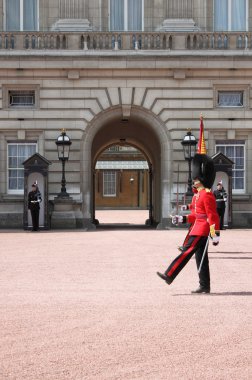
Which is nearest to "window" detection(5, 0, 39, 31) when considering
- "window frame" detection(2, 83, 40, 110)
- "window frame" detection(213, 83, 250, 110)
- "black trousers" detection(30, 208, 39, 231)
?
"window frame" detection(2, 83, 40, 110)

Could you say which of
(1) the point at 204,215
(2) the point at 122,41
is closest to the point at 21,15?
(2) the point at 122,41

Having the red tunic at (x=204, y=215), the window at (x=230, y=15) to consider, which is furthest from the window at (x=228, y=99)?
the red tunic at (x=204, y=215)

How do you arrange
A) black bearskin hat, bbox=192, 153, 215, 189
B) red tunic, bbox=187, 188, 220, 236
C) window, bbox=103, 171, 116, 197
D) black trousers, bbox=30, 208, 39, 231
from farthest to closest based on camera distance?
window, bbox=103, 171, 116, 197 < black trousers, bbox=30, 208, 39, 231 < black bearskin hat, bbox=192, 153, 215, 189 < red tunic, bbox=187, 188, 220, 236

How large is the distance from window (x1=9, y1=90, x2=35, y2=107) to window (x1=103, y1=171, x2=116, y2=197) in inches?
1491

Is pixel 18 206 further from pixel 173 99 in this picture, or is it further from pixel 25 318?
pixel 25 318

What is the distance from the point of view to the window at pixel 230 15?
27.4 metres

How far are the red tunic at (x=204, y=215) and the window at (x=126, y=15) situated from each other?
57.5 ft

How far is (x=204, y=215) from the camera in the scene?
1053 cm

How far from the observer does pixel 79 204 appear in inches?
1023

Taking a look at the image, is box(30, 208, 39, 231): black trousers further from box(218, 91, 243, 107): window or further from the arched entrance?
the arched entrance

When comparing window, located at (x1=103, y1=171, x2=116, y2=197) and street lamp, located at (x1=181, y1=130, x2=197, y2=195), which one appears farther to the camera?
window, located at (x1=103, y1=171, x2=116, y2=197)

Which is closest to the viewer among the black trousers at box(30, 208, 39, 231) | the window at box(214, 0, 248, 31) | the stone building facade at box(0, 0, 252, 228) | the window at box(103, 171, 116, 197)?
the black trousers at box(30, 208, 39, 231)

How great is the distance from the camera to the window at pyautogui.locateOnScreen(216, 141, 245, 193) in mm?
26797


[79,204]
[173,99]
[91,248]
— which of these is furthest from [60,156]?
[91,248]
